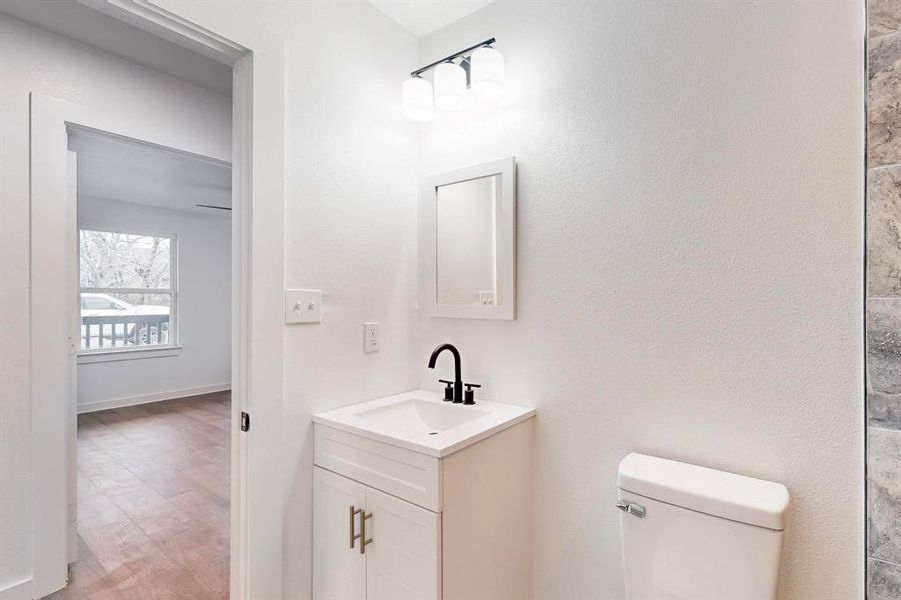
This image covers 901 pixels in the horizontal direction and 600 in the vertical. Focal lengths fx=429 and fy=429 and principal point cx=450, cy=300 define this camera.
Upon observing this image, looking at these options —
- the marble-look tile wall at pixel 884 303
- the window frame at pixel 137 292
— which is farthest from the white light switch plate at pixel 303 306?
the window frame at pixel 137 292

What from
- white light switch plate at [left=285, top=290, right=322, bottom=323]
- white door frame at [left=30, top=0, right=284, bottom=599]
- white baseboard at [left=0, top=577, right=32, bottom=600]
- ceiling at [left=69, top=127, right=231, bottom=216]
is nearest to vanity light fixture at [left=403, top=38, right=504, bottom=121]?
white door frame at [left=30, top=0, right=284, bottom=599]

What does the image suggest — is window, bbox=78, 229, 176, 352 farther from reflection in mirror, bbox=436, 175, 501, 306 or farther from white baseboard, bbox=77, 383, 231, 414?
reflection in mirror, bbox=436, 175, 501, 306

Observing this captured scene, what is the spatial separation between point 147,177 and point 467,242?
12.0 ft

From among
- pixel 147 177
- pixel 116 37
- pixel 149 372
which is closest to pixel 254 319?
pixel 116 37

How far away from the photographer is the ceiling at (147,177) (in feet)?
10.4

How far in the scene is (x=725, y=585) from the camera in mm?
1043

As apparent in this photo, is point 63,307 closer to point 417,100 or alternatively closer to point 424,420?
point 424,420

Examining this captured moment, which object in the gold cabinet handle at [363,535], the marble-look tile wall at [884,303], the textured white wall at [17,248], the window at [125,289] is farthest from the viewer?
the window at [125,289]

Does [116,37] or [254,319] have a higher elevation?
[116,37]

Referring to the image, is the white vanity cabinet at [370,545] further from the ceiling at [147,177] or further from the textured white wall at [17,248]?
the ceiling at [147,177]

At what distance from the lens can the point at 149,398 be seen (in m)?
5.17

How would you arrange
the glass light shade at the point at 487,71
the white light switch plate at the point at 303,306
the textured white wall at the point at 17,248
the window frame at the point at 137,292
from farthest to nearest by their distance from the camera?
the window frame at the point at 137,292 → the textured white wall at the point at 17,248 → the glass light shade at the point at 487,71 → the white light switch plate at the point at 303,306

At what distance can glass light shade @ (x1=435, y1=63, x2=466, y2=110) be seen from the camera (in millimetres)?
1662

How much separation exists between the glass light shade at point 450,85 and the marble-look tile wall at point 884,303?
1160 millimetres
